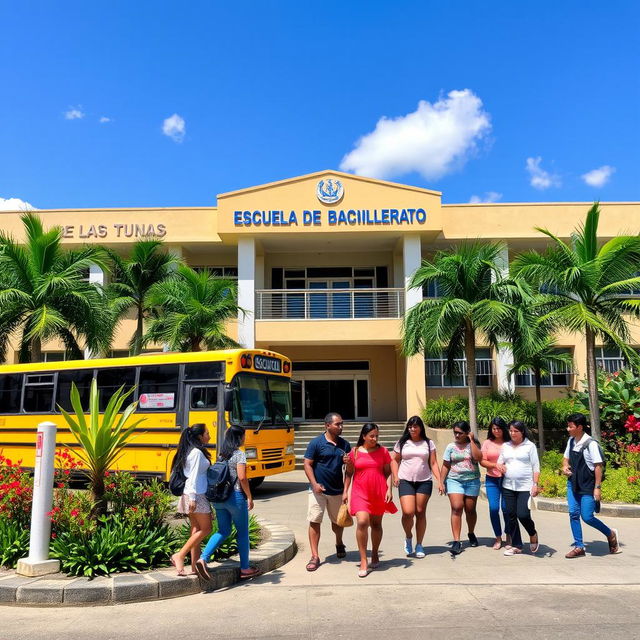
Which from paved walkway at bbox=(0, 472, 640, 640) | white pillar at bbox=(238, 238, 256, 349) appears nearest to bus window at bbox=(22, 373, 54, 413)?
white pillar at bbox=(238, 238, 256, 349)

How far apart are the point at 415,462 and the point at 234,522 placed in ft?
7.42

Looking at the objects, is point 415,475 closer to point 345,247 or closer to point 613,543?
point 613,543

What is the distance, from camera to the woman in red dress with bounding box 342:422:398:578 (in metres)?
6.30

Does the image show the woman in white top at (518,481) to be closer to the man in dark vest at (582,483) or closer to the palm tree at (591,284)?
the man in dark vest at (582,483)

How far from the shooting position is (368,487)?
251 inches

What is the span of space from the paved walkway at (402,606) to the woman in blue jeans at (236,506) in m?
0.35

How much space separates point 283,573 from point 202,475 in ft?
5.25

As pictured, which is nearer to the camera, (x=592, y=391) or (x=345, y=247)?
(x=592, y=391)

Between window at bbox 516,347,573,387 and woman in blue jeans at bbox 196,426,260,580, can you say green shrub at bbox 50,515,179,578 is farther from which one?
window at bbox 516,347,573,387

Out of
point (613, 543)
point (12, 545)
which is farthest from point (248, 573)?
point (613, 543)

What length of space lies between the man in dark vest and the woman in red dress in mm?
2339

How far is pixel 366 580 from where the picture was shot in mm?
6121

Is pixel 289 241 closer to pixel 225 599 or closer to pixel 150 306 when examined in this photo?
pixel 150 306

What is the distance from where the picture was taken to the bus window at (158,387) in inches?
462
